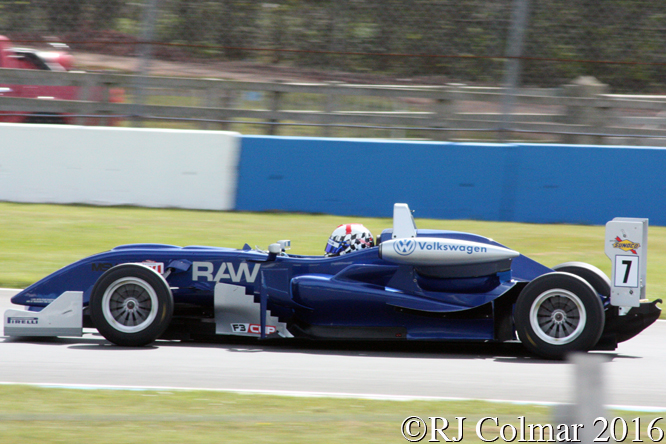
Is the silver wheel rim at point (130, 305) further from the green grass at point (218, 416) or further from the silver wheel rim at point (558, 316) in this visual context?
the silver wheel rim at point (558, 316)

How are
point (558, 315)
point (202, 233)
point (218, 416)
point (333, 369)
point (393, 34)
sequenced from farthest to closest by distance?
1. point (393, 34)
2. point (202, 233)
3. point (558, 315)
4. point (333, 369)
5. point (218, 416)

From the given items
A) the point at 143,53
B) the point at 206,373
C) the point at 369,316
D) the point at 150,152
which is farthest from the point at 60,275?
the point at 143,53

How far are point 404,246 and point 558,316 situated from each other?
3.59ft

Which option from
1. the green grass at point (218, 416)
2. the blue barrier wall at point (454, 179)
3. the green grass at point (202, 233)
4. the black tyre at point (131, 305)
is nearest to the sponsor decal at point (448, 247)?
the green grass at point (218, 416)

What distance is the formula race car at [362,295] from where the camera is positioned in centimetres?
525

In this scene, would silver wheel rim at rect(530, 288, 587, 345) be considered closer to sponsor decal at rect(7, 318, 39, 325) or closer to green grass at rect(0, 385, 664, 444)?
green grass at rect(0, 385, 664, 444)

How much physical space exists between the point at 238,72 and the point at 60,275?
6267 mm

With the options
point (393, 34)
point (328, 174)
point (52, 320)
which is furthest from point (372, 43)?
point (52, 320)

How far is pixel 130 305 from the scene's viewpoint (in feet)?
17.7

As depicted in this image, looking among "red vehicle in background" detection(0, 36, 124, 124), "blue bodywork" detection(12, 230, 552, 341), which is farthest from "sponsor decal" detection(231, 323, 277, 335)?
"red vehicle in background" detection(0, 36, 124, 124)

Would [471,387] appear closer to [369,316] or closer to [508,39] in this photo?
[369,316]

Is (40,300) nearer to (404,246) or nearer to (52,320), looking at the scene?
(52,320)

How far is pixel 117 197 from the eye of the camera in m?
10.8

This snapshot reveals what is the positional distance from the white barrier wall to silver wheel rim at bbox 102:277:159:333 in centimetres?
541
